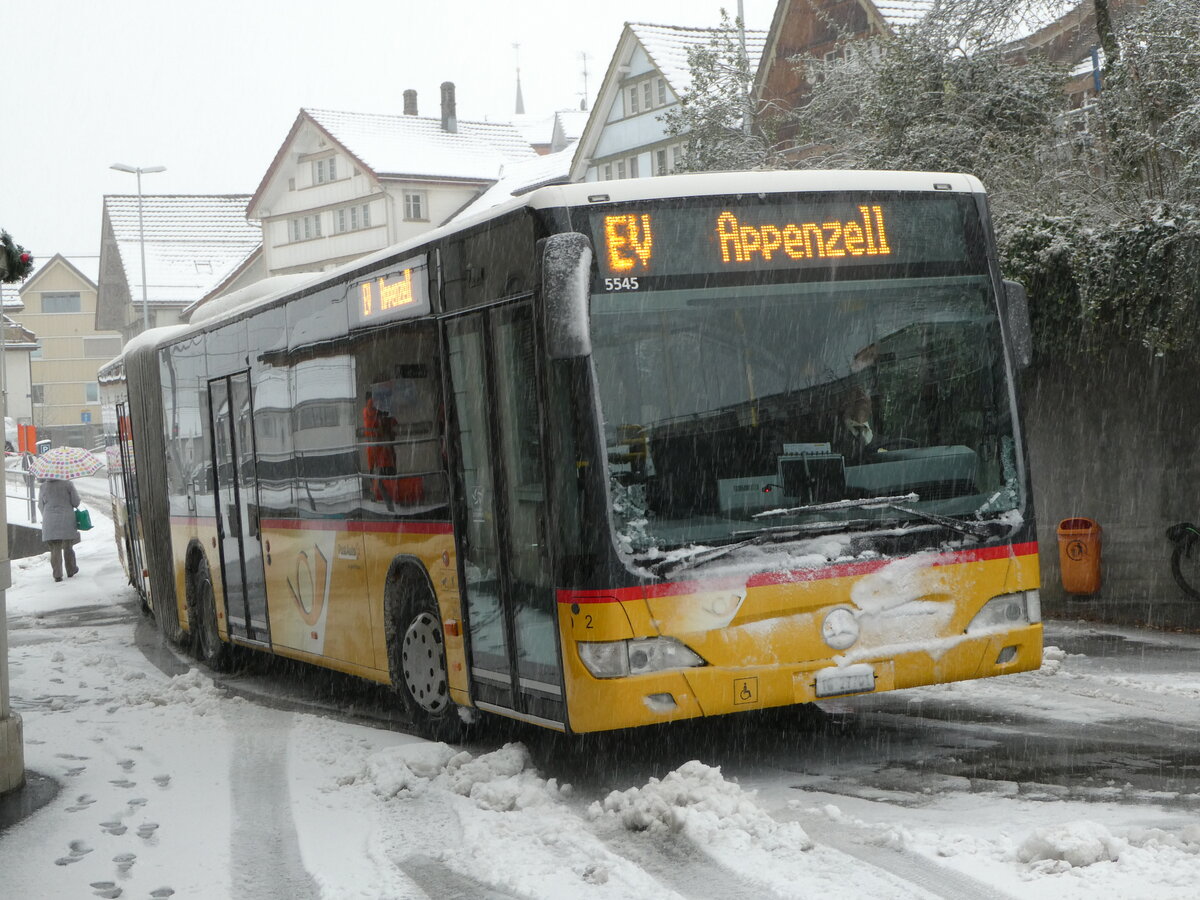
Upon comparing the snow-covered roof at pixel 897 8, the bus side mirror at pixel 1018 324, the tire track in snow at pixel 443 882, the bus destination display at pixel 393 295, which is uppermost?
the snow-covered roof at pixel 897 8

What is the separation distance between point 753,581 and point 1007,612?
60.0 inches

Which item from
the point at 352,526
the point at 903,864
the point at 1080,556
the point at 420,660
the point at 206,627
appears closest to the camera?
the point at 903,864

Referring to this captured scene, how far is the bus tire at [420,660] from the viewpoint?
30.2ft

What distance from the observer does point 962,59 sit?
18.5 metres

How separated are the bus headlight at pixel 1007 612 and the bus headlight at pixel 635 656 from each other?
1.58 meters

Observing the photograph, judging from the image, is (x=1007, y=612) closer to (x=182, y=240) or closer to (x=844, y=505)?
(x=844, y=505)

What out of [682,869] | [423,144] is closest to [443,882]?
[682,869]

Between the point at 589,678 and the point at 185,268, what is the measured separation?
268 ft

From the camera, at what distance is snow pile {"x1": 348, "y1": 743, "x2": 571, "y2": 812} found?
752 centimetres

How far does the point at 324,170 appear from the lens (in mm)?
68875

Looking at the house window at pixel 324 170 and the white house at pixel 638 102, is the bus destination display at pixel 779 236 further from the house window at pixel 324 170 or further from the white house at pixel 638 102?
the house window at pixel 324 170

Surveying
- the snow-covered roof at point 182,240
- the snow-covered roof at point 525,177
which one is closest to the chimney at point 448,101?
the snow-covered roof at point 525,177

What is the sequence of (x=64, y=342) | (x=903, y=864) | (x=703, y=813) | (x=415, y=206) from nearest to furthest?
(x=903, y=864) → (x=703, y=813) → (x=415, y=206) → (x=64, y=342)

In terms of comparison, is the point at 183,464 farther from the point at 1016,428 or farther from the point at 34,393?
the point at 34,393
